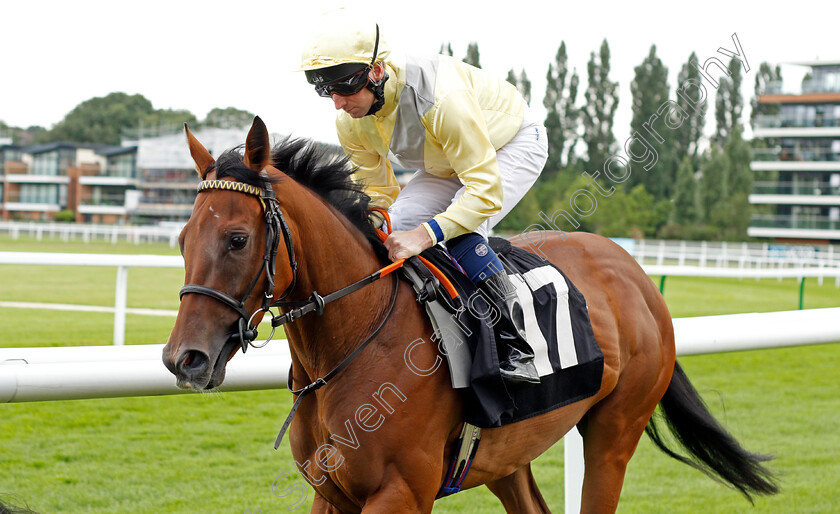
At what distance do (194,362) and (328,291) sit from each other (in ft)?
1.50

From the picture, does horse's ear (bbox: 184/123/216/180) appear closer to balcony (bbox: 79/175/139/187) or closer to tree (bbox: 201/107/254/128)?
tree (bbox: 201/107/254/128)

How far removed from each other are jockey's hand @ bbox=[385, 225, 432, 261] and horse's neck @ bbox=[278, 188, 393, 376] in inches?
4.0

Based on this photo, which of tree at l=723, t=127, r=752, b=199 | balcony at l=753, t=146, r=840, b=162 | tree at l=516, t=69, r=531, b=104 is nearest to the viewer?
tree at l=516, t=69, r=531, b=104

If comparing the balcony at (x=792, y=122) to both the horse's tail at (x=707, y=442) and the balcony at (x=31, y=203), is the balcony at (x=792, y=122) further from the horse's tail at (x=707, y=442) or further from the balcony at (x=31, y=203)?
the balcony at (x=31, y=203)

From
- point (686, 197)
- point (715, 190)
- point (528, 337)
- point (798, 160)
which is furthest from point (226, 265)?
point (798, 160)

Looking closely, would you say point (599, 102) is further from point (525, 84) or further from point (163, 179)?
point (163, 179)

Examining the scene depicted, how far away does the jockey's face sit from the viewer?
2150mm

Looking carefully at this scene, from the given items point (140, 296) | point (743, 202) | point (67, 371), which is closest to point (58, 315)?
point (140, 296)

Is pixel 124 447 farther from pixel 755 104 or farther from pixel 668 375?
pixel 755 104

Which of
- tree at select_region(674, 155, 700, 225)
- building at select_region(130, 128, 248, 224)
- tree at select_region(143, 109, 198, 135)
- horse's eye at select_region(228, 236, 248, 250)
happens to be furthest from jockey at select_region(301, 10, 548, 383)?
tree at select_region(143, 109, 198, 135)

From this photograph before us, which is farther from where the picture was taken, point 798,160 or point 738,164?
point 738,164

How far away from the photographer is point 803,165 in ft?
142

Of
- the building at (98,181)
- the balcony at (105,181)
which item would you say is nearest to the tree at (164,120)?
the building at (98,181)

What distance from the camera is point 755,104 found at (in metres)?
50.7
